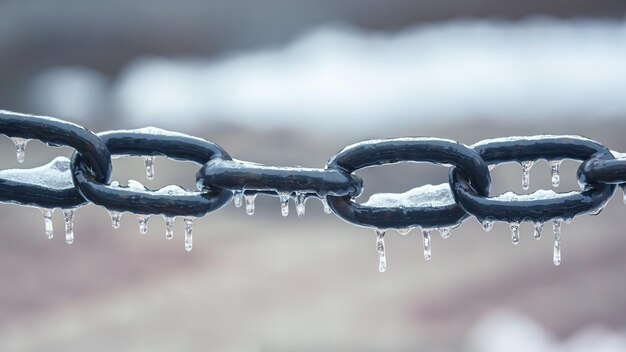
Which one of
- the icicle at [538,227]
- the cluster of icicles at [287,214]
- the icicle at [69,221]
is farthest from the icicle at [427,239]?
the icicle at [69,221]

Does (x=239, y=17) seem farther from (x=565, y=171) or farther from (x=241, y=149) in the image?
(x=565, y=171)

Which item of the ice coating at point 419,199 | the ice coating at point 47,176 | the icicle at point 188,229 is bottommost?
the icicle at point 188,229

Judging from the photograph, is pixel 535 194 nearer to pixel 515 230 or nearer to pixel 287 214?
pixel 515 230

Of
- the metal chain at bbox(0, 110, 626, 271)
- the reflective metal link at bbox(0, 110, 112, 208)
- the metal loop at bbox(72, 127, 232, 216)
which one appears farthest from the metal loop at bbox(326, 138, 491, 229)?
the reflective metal link at bbox(0, 110, 112, 208)

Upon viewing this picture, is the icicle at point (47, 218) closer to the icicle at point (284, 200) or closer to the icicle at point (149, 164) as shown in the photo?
the icicle at point (149, 164)

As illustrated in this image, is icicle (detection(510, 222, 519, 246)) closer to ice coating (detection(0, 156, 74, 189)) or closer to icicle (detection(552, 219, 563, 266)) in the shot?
icicle (detection(552, 219, 563, 266))

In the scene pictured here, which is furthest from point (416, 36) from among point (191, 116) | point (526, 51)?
point (191, 116)

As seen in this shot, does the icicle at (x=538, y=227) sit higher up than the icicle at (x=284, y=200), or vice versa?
the icicle at (x=284, y=200)
